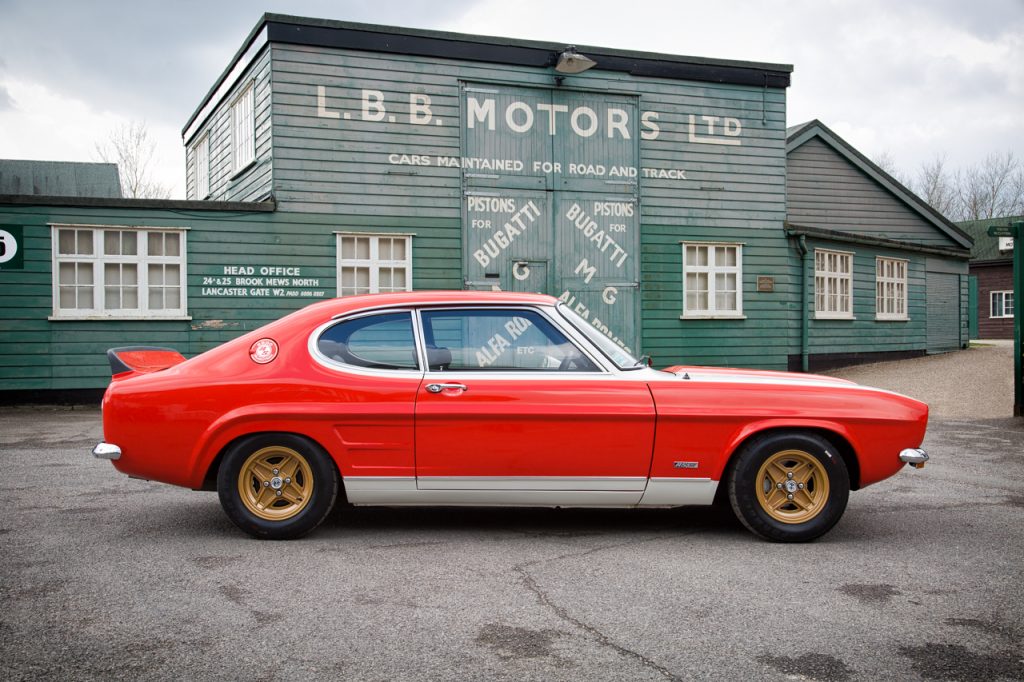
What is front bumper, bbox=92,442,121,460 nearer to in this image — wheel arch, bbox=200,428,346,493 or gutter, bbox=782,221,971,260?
wheel arch, bbox=200,428,346,493

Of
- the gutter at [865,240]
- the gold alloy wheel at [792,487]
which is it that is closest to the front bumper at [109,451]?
the gold alloy wheel at [792,487]

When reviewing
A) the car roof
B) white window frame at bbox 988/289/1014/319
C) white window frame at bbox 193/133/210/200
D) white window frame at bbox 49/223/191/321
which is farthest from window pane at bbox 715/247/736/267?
white window frame at bbox 988/289/1014/319

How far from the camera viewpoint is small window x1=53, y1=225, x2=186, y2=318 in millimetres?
12375

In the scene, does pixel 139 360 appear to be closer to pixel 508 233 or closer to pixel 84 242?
pixel 84 242

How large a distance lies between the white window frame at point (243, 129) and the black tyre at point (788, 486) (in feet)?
37.7

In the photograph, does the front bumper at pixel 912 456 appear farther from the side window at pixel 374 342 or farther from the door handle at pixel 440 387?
the side window at pixel 374 342

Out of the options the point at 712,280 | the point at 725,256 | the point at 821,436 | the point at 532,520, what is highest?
the point at 725,256

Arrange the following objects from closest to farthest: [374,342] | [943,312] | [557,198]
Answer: [374,342] < [557,198] < [943,312]

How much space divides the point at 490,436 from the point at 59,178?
73.2 ft

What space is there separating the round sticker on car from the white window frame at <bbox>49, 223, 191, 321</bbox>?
340 inches

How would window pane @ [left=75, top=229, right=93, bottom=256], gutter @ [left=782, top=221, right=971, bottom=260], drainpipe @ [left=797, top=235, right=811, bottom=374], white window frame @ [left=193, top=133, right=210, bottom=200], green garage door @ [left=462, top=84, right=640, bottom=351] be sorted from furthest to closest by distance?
white window frame @ [left=193, top=133, right=210, bottom=200]
drainpipe @ [left=797, top=235, right=811, bottom=374]
gutter @ [left=782, top=221, right=971, bottom=260]
green garage door @ [left=462, top=84, right=640, bottom=351]
window pane @ [left=75, top=229, right=93, bottom=256]

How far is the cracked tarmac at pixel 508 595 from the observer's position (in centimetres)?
299

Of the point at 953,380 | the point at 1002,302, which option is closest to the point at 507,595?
the point at 953,380

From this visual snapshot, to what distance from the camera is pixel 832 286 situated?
1788cm
